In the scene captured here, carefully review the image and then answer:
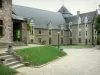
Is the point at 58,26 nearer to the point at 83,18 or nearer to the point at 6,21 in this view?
the point at 83,18

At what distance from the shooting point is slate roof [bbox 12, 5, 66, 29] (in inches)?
2068

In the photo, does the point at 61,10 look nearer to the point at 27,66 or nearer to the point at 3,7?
the point at 3,7

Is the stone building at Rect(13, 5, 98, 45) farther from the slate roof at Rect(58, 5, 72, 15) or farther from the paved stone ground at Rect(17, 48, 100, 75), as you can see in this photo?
the paved stone ground at Rect(17, 48, 100, 75)

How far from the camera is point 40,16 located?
58250mm

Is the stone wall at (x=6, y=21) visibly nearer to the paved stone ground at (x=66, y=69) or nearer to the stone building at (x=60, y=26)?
the paved stone ground at (x=66, y=69)

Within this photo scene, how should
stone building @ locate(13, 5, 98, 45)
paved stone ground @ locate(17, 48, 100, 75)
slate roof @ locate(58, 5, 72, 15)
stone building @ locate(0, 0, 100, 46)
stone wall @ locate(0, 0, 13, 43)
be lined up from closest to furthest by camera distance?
paved stone ground @ locate(17, 48, 100, 75) → stone wall @ locate(0, 0, 13, 43) → stone building @ locate(0, 0, 100, 46) → stone building @ locate(13, 5, 98, 45) → slate roof @ locate(58, 5, 72, 15)

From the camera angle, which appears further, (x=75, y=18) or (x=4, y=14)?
(x=75, y=18)

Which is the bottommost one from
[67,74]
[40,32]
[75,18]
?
[67,74]

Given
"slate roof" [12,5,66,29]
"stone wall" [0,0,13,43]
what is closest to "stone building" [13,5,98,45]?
"slate roof" [12,5,66,29]

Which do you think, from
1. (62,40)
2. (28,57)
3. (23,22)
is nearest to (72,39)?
(62,40)

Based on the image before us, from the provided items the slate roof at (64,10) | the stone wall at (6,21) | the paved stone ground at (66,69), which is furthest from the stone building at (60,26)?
the paved stone ground at (66,69)

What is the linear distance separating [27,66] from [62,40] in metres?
48.9

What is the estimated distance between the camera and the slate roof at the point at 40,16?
52.5m

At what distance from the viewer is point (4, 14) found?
22.1m
